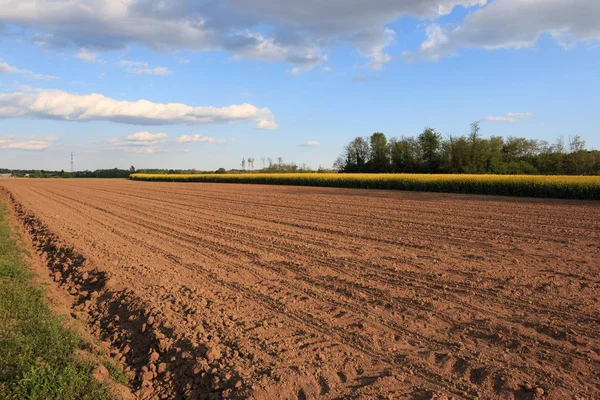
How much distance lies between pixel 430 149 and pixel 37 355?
50317 millimetres

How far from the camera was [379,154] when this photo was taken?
5903 cm

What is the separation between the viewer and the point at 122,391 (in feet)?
13.7

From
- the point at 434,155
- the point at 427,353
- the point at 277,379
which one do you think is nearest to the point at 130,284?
the point at 277,379

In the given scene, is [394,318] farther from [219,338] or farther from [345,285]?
→ [219,338]

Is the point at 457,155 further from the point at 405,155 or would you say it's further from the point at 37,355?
the point at 37,355

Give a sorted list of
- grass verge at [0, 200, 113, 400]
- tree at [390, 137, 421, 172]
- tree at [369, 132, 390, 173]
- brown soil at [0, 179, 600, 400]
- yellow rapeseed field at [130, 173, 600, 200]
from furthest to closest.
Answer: tree at [369, 132, 390, 173] → tree at [390, 137, 421, 172] → yellow rapeseed field at [130, 173, 600, 200] → brown soil at [0, 179, 600, 400] → grass verge at [0, 200, 113, 400]

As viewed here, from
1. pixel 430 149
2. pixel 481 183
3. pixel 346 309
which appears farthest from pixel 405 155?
pixel 346 309

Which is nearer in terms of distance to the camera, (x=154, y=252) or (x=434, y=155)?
(x=154, y=252)

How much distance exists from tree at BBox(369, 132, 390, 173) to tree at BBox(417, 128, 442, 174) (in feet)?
20.9

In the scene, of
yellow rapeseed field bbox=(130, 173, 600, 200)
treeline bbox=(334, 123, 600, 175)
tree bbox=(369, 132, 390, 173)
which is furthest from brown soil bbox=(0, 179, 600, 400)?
tree bbox=(369, 132, 390, 173)

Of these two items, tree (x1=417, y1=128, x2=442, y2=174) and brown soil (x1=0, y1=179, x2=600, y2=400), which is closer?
brown soil (x1=0, y1=179, x2=600, y2=400)

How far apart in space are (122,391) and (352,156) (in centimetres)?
6056

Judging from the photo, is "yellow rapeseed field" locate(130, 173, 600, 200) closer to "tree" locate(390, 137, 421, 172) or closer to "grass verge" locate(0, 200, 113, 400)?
"tree" locate(390, 137, 421, 172)

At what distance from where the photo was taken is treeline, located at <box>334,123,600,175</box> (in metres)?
40.0
